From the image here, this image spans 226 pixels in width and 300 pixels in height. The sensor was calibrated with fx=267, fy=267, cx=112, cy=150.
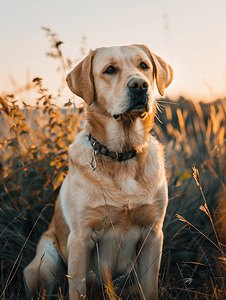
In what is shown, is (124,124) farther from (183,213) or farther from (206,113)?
(206,113)

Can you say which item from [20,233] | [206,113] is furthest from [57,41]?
[206,113]

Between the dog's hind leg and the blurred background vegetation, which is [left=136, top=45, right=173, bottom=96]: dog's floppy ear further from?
the dog's hind leg

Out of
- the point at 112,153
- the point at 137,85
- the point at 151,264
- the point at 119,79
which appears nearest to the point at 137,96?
the point at 137,85

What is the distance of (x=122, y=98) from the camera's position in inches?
70.8

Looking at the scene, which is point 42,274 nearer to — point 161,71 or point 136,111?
point 136,111

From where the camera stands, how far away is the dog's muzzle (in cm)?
175

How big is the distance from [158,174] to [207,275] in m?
0.92

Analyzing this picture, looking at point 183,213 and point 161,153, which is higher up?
point 161,153

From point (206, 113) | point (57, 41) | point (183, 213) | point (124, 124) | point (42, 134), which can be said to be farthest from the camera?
point (206, 113)

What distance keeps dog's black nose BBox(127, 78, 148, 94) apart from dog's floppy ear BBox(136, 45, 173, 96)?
358mm

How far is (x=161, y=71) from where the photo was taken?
216 cm

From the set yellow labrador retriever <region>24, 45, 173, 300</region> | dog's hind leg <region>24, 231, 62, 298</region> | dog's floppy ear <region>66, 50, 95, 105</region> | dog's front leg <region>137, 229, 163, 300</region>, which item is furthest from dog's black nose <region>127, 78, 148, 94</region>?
dog's hind leg <region>24, 231, 62, 298</region>

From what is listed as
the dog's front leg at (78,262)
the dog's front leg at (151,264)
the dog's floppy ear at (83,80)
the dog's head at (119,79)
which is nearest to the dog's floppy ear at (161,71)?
the dog's head at (119,79)

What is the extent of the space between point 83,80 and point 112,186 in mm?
832
